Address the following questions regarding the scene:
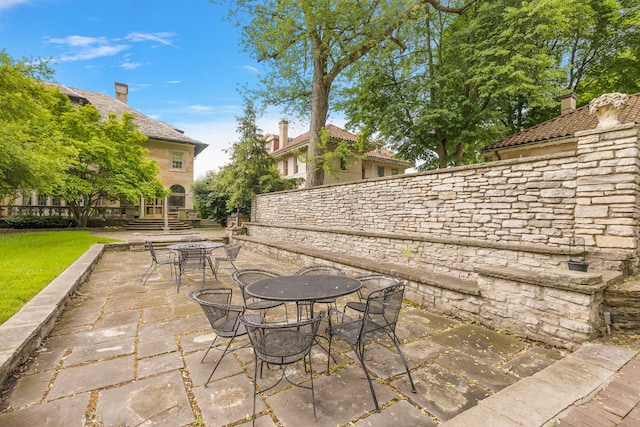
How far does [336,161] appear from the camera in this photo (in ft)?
59.6

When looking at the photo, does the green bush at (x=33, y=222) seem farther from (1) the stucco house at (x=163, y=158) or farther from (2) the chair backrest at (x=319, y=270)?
(2) the chair backrest at (x=319, y=270)

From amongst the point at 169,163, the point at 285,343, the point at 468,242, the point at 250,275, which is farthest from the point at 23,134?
the point at 468,242

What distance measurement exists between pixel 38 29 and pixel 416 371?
16.5 metres

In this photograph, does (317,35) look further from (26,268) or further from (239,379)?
(239,379)

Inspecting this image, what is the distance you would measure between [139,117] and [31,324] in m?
22.7

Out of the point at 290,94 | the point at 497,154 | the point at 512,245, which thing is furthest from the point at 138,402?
the point at 290,94

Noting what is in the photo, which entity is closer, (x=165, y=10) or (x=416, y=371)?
(x=416, y=371)

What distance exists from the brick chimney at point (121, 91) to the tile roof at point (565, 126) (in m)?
27.1

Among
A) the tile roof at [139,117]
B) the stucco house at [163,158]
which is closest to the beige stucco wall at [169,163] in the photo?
the stucco house at [163,158]

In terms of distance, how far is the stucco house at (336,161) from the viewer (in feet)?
60.4

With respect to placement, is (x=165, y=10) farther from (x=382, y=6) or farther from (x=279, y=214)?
(x=279, y=214)

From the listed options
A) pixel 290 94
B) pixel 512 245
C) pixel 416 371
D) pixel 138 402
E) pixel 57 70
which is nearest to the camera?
pixel 138 402

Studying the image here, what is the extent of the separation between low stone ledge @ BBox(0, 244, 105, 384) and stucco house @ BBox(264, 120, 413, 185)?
14351 mm

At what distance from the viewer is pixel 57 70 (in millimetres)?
10477
